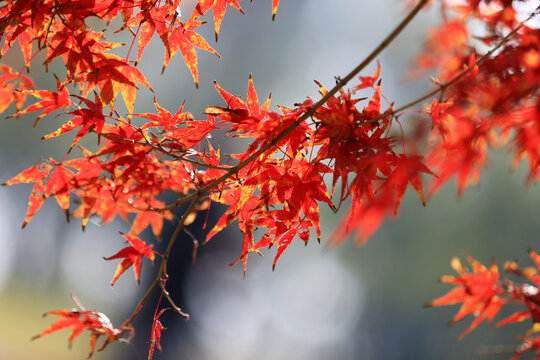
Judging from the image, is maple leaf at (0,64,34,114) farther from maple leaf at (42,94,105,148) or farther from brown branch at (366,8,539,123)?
brown branch at (366,8,539,123)

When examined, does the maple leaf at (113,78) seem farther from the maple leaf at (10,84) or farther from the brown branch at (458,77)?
the brown branch at (458,77)

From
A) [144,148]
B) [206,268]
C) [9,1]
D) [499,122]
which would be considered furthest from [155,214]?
[206,268]

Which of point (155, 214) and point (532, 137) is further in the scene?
point (155, 214)

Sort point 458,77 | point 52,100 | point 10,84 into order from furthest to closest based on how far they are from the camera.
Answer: point 10,84 → point 52,100 → point 458,77

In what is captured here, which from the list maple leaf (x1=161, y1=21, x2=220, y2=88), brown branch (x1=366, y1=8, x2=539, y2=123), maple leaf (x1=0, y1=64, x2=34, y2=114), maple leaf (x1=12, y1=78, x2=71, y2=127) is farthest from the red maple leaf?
maple leaf (x1=0, y1=64, x2=34, y2=114)

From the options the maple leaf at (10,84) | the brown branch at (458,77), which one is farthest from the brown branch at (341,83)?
the maple leaf at (10,84)

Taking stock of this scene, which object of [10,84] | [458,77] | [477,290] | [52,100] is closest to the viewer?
[458,77]

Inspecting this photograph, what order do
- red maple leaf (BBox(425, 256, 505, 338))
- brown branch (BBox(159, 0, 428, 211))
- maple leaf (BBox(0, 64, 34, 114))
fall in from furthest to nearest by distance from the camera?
maple leaf (BBox(0, 64, 34, 114))
red maple leaf (BBox(425, 256, 505, 338))
brown branch (BBox(159, 0, 428, 211))

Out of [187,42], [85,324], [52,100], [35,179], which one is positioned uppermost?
[187,42]

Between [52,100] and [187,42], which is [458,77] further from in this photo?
[52,100]

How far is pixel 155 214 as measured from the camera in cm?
132

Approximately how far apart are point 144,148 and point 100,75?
0.19 meters

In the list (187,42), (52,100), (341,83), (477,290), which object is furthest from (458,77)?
(52,100)

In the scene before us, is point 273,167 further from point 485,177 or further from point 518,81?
point 485,177
